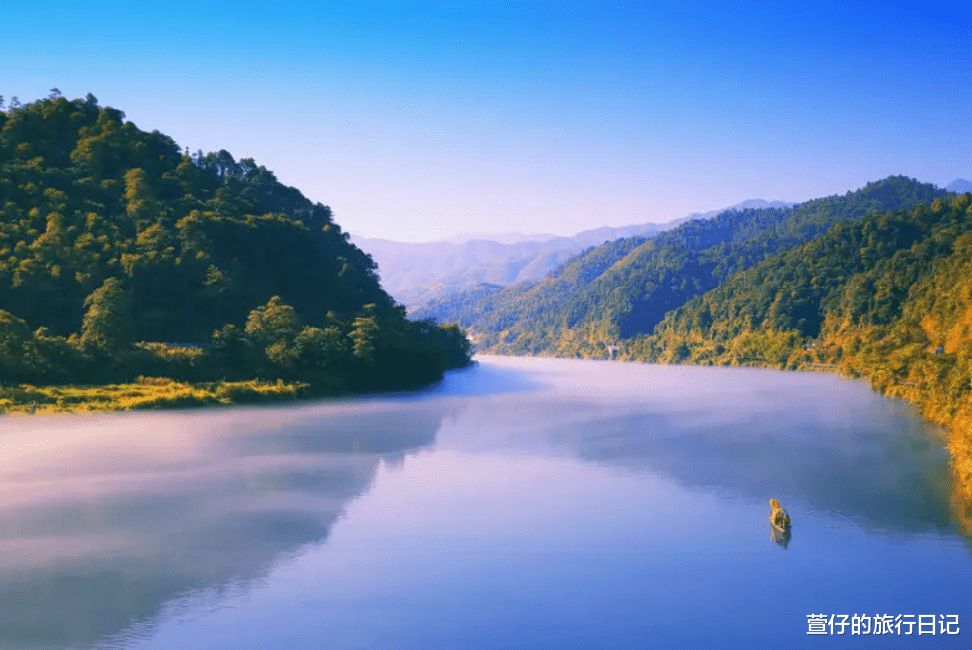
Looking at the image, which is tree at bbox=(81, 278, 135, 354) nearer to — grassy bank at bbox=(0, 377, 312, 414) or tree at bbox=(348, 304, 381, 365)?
grassy bank at bbox=(0, 377, 312, 414)

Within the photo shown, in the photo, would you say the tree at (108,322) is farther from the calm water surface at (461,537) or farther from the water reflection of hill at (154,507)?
the calm water surface at (461,537)

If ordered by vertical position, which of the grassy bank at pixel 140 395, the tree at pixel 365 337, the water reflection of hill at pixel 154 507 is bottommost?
the water reflection of hill at pixel 154 507

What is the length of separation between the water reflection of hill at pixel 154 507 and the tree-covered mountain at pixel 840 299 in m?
49.2

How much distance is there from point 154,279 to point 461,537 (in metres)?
56.9

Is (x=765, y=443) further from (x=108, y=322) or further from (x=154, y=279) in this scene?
(x=154, y=279)

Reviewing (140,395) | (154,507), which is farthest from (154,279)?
(154,507)

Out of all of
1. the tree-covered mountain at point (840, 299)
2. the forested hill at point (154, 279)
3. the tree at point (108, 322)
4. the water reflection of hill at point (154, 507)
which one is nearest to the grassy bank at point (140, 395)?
the forested hill at point (154, 279)

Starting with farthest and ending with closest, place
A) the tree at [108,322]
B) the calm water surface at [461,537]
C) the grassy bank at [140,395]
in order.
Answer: the tree at [108,322], the grassy bank at [140,395], the calm water surface at [461,537]

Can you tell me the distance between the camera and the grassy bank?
5400 centimetres

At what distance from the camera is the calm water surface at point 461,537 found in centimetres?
1808

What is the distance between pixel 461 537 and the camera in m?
25.8

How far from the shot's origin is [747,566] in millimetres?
22375

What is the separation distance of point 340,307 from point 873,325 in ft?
258

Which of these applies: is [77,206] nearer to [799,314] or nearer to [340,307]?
[340,307]
